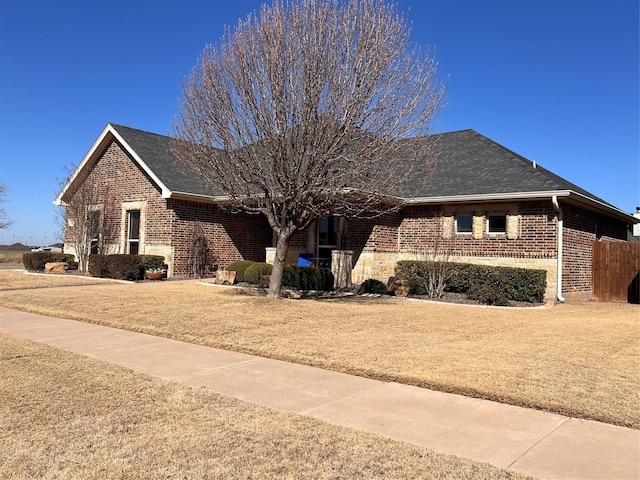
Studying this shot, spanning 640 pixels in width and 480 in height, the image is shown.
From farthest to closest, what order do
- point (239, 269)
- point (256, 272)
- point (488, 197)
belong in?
point (239, 269) → point (256, 272) → point (488, 197)

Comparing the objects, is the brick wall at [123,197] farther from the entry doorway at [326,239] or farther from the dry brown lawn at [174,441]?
the dry brown lawn at [174,441]

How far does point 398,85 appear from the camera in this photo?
12.6 m

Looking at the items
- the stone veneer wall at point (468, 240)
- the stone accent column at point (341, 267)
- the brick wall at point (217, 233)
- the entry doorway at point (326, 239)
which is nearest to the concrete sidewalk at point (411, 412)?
the stone accent column at point (341, 267)

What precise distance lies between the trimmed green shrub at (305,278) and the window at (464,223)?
4507 millimetres

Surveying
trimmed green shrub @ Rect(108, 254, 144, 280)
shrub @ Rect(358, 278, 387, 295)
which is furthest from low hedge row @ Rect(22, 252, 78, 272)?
shrub @ Rect(358, 278, 387, 295)

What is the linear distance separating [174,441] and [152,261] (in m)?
15.8

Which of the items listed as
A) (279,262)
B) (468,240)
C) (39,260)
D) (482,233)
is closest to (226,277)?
(279,262)

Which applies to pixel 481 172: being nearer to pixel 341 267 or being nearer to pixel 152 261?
pixel 341 267

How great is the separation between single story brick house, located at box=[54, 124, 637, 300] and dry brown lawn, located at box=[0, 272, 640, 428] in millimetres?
2319

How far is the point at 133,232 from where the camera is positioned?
21.8m

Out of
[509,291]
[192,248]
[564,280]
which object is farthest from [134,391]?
[192,248]

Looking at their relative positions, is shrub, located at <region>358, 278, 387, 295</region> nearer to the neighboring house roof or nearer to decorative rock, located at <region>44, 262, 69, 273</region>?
the neighboring house roof

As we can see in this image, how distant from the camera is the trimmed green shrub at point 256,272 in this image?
58.6 ft

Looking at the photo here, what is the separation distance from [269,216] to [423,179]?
641cm
